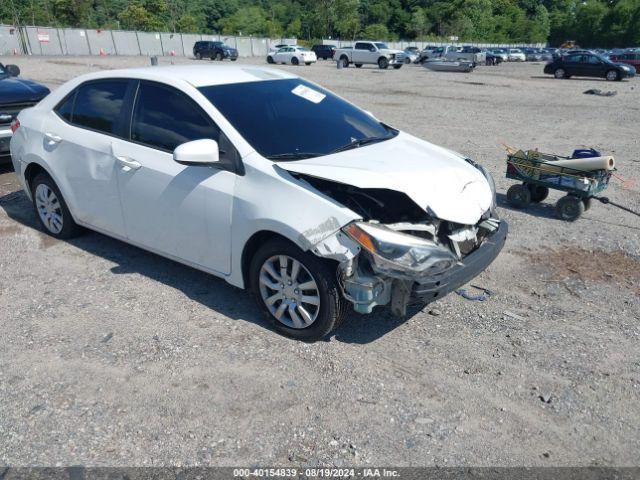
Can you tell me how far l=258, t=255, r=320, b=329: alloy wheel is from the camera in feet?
12.3

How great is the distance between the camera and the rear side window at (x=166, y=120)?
4.17 meters

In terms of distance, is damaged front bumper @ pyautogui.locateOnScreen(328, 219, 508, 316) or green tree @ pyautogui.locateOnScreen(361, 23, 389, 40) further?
green tree @ pyautogui.locateOnScreen(361, 23, 389, 40)

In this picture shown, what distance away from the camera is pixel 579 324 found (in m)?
4.24

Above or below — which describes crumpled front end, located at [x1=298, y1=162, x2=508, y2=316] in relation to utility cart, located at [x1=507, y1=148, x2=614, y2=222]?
above

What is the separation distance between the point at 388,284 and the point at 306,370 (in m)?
0.78

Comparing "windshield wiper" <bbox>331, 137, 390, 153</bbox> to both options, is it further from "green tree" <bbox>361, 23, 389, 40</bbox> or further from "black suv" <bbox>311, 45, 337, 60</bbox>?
"green tree" <bbox>361, 23, 389, 40</bbox>

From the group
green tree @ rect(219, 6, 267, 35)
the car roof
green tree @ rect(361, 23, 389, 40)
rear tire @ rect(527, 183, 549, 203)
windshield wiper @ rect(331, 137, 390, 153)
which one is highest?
the car roof

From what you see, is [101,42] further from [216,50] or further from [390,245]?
[390,245]

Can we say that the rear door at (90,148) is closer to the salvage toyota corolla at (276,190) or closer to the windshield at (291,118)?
the salvage toyota corolla at (276,190)

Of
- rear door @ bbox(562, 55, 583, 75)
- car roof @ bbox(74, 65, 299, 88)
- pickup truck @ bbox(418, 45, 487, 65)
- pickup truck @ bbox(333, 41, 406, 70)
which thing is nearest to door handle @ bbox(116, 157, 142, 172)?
car roof @ bbox(74, 65, 299, 88)

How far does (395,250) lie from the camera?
345 cm

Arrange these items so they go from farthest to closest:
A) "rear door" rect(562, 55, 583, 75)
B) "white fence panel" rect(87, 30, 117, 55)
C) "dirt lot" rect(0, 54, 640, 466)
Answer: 1. "white fence panel" rect(87, 30, 117, 55)
2. "rear door" rect(562, 55, 583, 75)
3. "dirt lot" rect(0, 54, 640, 466)

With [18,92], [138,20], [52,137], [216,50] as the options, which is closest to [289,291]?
[52,137]

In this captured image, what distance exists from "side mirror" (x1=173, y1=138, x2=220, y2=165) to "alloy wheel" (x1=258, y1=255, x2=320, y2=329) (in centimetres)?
83
